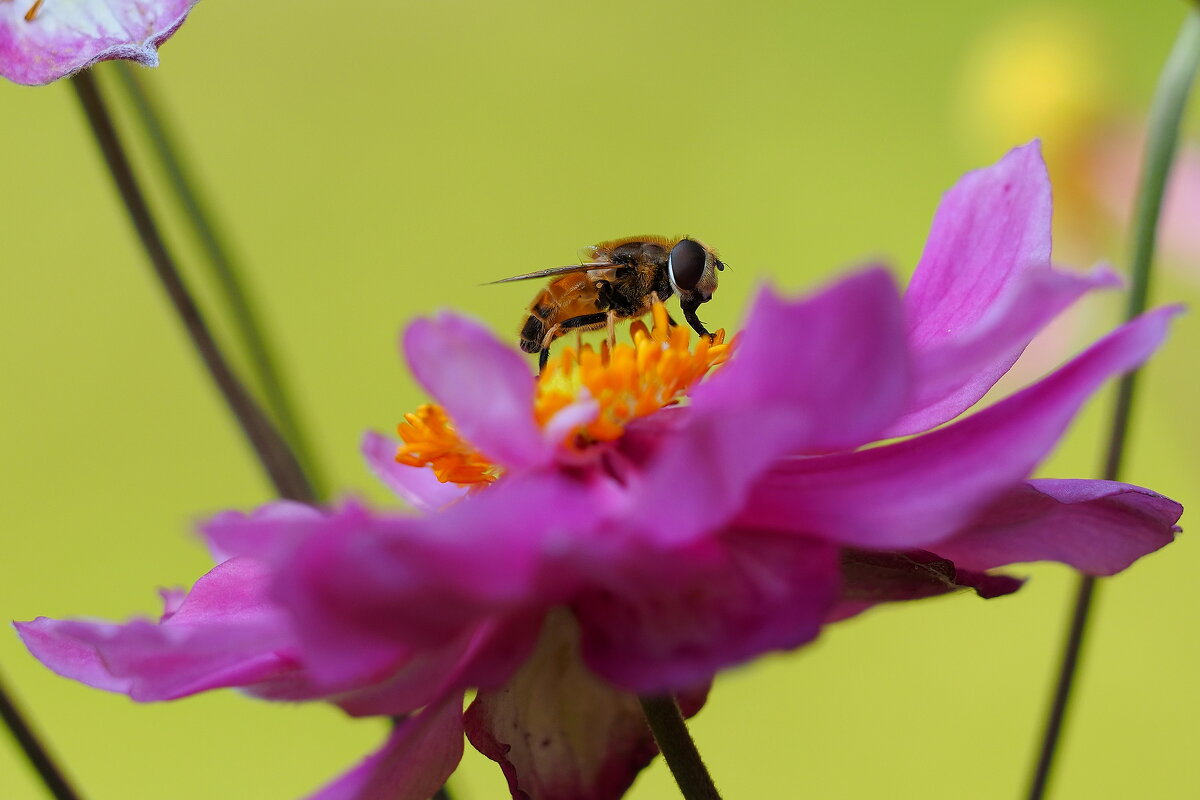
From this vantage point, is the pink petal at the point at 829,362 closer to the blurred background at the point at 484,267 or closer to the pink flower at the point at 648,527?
the pink flower at the point at 648,527

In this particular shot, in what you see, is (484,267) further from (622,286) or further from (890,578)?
(890,578)

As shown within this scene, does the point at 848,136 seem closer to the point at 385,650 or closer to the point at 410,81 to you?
the point at 410,81

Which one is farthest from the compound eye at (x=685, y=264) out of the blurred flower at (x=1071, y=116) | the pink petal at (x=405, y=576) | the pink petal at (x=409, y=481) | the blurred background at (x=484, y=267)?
the blurred background at (x=484, y=267)

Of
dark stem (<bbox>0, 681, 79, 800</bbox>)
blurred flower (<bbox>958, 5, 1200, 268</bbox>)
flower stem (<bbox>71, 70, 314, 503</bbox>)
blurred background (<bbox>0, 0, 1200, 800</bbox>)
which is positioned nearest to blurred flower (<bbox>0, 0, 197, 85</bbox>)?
flower stem (<bbox>71, 70, 314, 503</bbox>)

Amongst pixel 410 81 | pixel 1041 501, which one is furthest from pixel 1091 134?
pixel 410 81

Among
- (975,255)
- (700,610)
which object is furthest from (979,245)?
(700,610)

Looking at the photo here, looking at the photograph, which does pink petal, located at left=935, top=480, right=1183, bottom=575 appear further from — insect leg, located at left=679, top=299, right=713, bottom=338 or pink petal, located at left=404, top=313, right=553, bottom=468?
insect leg, located at left=679, top=299, right=713, bottom=338

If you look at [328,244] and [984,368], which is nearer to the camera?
[984,368]
